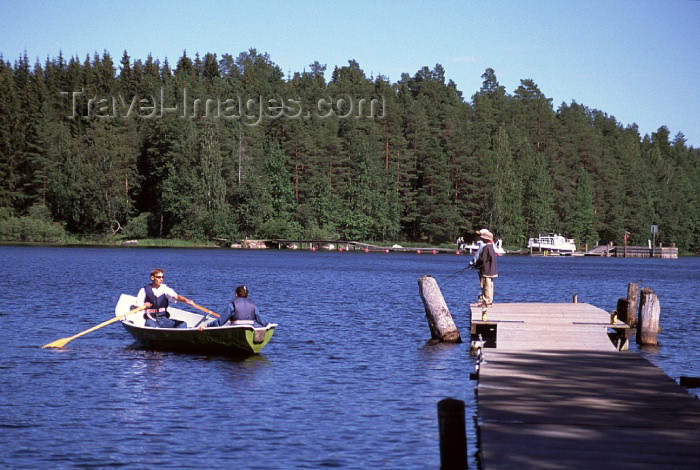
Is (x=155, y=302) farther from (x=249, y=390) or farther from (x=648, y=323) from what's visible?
(x=648, y=323)

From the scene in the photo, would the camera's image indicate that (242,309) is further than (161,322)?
No

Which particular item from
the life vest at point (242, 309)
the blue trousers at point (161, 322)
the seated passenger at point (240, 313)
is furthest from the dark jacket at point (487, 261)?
the blue trousers at point (161, 322)

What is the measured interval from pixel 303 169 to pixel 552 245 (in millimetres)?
36408

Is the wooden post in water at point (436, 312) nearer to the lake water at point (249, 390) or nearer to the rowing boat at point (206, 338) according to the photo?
the lake water at point (249, 390)

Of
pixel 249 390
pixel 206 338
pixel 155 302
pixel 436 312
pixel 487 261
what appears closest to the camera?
pixel 249 390

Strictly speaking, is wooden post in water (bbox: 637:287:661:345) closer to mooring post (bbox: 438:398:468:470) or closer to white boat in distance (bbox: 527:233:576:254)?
mooring post (bbox: 438:398:468:470)

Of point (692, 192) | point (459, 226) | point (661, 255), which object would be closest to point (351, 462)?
point (459, 226)

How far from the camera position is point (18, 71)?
179 metres

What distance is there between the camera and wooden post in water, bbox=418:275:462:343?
25.6 m

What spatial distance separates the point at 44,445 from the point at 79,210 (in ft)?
366

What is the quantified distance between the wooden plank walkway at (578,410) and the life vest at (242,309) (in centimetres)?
605

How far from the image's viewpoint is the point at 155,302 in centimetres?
2459

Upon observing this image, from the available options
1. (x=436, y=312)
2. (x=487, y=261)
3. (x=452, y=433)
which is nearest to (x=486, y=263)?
(x=487, y=261)

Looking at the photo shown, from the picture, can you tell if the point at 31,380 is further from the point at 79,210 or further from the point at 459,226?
the point at 459,226
